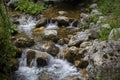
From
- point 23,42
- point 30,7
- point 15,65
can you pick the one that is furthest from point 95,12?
point 15,65

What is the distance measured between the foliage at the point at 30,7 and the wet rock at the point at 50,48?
11.2ft

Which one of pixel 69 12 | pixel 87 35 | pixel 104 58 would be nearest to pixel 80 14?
pixel 69 12

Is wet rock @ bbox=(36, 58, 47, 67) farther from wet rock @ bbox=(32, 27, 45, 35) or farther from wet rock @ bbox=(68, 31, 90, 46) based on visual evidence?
wet rock @ bbox=(32, 27, 45, 35)

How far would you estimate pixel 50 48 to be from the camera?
30.3ft

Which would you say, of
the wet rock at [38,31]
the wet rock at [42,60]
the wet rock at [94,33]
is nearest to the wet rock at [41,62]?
the wet rock at [42,60]

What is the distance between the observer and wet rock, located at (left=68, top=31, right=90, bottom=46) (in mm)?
9405

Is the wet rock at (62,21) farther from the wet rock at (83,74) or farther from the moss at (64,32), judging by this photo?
the wet rock at (83,74)

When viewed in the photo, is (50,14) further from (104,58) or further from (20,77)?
(104,58)

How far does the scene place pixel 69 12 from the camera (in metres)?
12.5

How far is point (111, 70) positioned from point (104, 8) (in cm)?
543

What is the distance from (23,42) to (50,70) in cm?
151

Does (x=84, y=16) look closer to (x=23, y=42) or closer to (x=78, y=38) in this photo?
(x=78, y=38)

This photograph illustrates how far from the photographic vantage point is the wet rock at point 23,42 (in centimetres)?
940

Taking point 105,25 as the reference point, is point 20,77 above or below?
below
